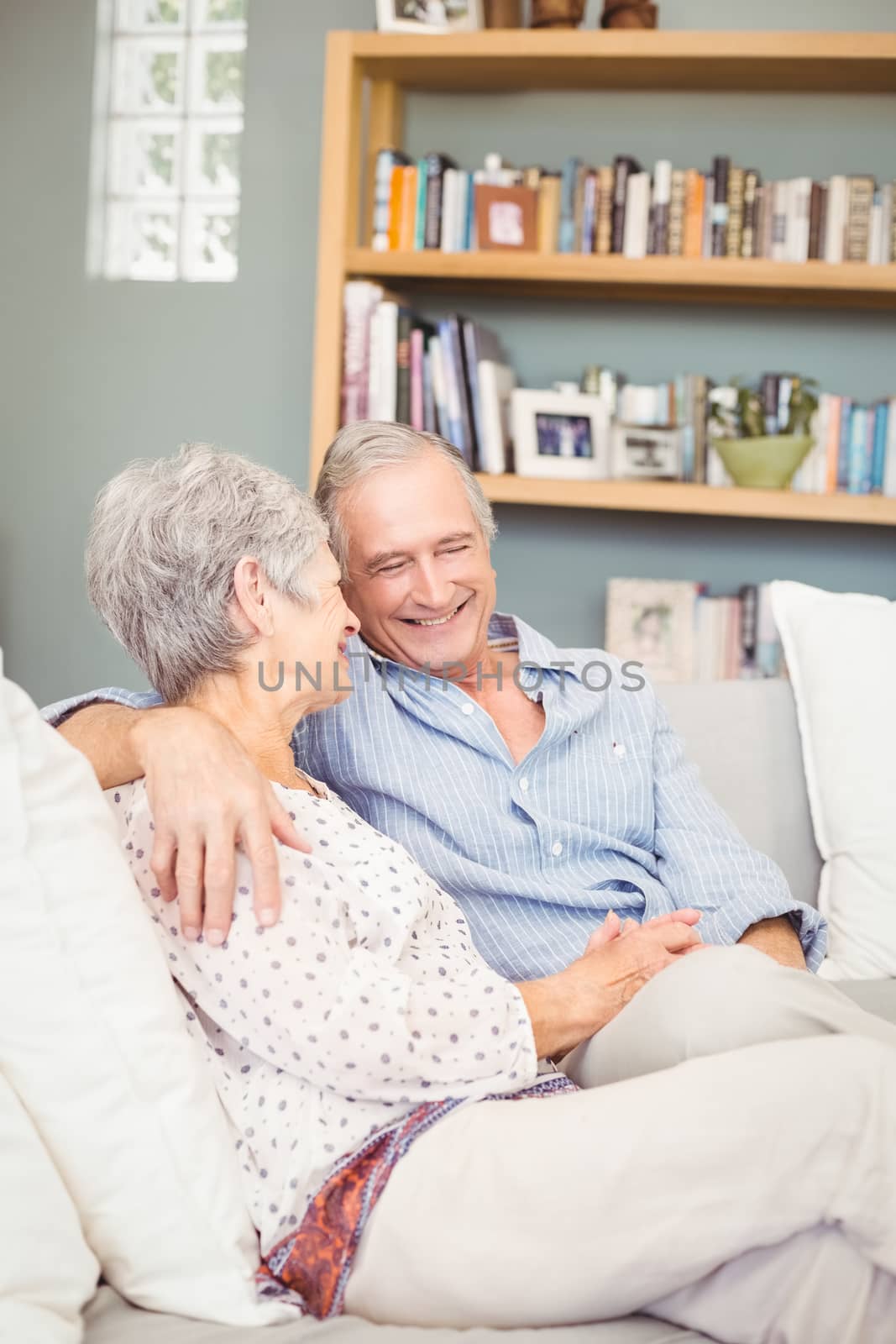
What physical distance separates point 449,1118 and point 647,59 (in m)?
2.39

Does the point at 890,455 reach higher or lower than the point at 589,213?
lower

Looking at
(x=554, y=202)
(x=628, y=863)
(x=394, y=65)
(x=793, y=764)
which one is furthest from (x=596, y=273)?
(x=628, y=863)

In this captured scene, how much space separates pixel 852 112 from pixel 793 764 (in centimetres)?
178

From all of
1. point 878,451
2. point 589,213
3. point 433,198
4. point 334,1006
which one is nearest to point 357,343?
point 433,198

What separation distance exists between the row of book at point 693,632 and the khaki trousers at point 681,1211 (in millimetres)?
1926

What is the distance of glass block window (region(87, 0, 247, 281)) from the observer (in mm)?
3146

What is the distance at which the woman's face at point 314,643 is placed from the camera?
4.13ft

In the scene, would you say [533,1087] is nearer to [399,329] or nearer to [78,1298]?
[78,1298]

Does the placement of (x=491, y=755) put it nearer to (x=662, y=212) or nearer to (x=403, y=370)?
(x=403, y=370)

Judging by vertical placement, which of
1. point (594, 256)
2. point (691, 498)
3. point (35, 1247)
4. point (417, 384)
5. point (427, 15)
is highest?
point (427, 15)

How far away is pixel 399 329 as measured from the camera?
8.86ft

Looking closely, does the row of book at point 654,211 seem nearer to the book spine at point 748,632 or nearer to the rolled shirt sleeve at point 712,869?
the book spine at point 748,632

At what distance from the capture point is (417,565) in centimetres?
164

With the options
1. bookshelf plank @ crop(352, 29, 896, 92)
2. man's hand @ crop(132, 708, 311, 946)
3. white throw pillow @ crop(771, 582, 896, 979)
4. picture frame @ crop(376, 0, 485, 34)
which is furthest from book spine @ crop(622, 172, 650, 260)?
man's hand @ crop(132, 708, 311, 946)
